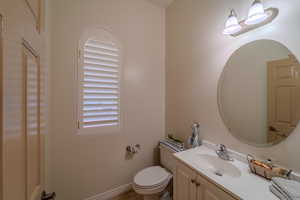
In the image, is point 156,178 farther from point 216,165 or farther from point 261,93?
point 261,93

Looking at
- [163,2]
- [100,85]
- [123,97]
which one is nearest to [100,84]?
[100,85]

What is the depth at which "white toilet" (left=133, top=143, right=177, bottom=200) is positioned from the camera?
1.36 meters

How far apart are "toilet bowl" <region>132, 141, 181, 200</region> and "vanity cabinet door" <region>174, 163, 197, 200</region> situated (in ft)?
0.81

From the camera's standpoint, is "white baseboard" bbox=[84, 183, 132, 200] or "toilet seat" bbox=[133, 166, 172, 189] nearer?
"toilet seat" bbox=[133, 166, 172, 189]

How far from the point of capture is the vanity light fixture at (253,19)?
0.91 m

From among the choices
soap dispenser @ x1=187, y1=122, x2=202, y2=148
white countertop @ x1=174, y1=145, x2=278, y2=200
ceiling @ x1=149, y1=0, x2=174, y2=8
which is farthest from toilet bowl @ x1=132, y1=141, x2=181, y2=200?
ceiling @ x1=149, y1=0, x2=174, y2=8

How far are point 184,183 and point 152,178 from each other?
53 centimetres

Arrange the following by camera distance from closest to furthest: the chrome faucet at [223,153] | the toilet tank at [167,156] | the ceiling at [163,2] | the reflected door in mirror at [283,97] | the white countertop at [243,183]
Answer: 1. the white countertop at [243,183]
2. the reflected door in mirror at [283,97]
3. the chrome faucet at [223,153]
4. the toilet tank at [167,156]
5. the ceiling at [163,2]

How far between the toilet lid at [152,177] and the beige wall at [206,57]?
56 centimetres

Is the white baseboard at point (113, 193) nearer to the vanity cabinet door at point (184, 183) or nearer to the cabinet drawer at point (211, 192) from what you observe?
the vanity cabinet door at point (184, 183)

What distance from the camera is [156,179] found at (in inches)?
58.5

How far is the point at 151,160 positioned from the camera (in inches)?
78.8

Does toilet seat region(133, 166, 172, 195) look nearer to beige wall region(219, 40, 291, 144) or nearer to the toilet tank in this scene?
the toilet tank

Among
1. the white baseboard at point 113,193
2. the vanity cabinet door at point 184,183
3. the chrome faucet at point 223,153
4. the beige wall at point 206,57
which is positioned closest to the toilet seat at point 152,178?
the vanity cabinet door at point 184,183
